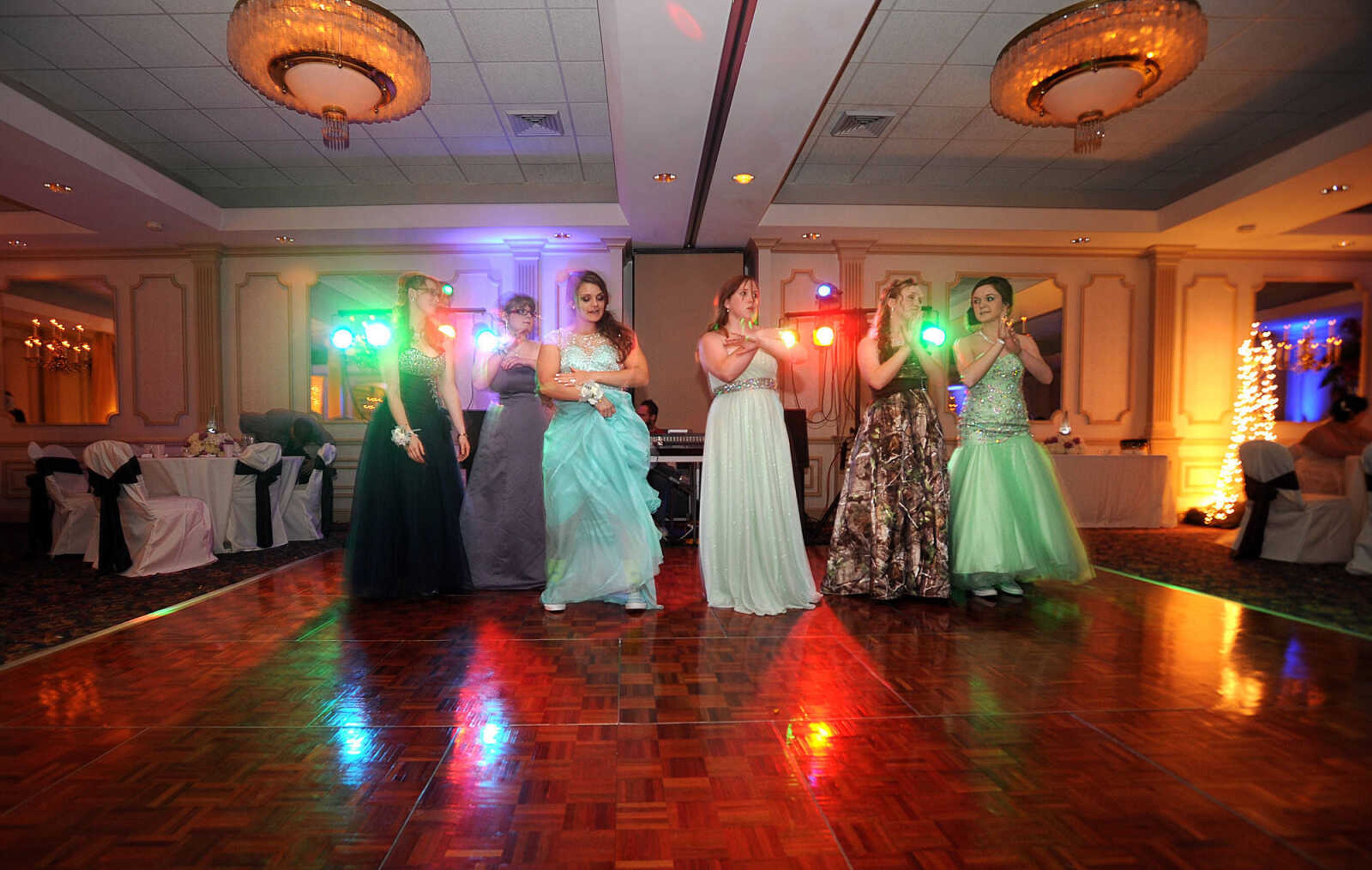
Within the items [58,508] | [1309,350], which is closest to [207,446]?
[58,508]

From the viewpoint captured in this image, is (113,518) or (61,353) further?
(61,353)

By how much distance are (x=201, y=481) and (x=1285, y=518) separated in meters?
7.88

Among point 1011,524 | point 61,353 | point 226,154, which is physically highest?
point 226,154

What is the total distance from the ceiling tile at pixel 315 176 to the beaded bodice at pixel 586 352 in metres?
4.61

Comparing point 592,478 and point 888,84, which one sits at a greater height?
point 888,84

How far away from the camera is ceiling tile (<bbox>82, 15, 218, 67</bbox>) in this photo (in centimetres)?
401

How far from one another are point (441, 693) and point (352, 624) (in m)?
1.12

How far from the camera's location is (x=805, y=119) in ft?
14.8

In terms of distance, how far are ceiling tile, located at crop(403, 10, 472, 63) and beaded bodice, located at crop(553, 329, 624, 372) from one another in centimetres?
225

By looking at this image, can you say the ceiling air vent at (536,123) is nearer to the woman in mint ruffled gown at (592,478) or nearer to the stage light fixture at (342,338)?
the woman in mint ruffled gown at (592,478)

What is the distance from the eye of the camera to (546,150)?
5.95 m

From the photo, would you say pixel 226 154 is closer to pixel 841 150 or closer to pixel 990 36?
pixel 841 150

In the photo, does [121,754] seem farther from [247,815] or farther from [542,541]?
[542,541]

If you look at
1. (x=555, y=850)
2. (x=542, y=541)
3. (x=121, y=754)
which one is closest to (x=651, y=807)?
(x=555, y=850)
